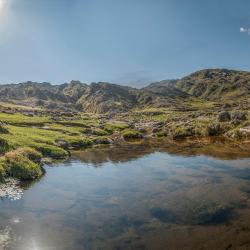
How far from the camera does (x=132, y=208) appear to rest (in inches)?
1164

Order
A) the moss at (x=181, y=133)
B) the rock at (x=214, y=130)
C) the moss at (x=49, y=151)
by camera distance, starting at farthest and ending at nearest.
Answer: the rock at (x=214, y=130), the moss at (x=181, y=133), the moss at (x=49, y=151)

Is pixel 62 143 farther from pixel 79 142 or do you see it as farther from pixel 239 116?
pixel 239 116

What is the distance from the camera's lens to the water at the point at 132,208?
75.5 feet

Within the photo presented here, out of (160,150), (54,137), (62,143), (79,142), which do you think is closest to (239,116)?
(160,150)

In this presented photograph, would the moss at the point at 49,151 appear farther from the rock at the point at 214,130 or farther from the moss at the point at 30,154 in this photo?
the rock at the point at 214,130

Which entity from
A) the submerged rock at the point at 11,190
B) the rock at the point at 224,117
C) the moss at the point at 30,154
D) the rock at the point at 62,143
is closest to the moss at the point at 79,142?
the rock at the point at 62,143

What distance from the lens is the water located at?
2300 centimetres

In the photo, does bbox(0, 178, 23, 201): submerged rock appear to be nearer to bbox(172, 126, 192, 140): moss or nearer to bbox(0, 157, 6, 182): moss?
bbox(0, 157, 6, 182): moss

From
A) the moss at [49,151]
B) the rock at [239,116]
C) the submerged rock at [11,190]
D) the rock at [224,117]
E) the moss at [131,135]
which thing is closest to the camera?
the submerged rock at [11,190]

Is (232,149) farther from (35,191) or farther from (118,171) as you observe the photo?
(35,191)

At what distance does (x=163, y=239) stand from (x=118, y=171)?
2329 cm

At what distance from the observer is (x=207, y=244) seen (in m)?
22.1

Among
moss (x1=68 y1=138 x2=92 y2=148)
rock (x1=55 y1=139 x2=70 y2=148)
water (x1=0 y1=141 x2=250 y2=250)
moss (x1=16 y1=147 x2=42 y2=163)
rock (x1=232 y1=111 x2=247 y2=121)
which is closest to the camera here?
water (x1=0 y1=141 x2=250 y2=250)

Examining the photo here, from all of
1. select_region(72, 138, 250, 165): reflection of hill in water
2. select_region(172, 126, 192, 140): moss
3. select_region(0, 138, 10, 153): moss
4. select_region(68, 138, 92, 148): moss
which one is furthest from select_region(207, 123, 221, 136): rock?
select_region(0, 138, 10, 153): moss
